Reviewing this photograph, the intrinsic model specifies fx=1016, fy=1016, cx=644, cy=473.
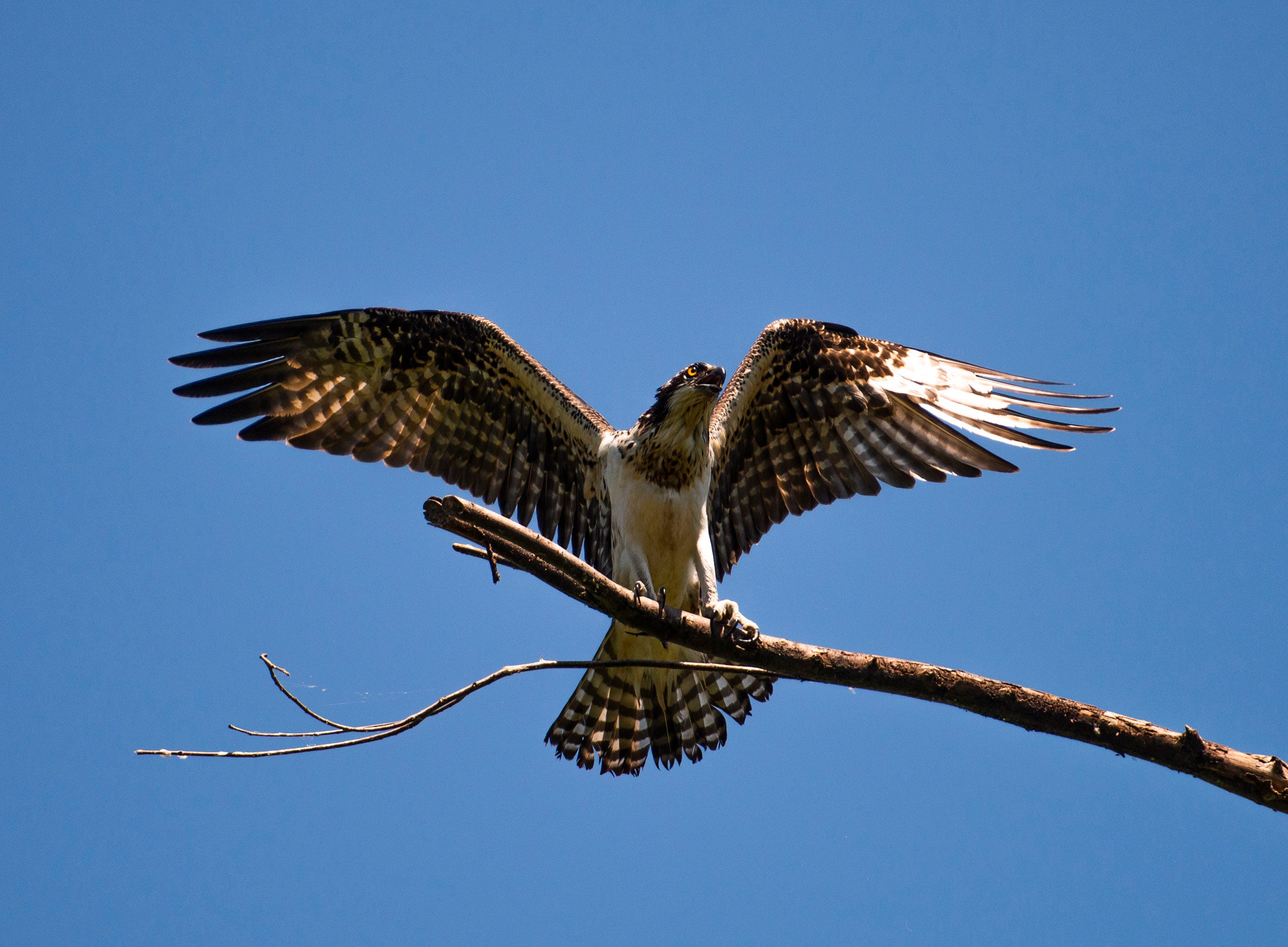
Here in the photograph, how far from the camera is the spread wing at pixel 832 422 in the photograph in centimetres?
772

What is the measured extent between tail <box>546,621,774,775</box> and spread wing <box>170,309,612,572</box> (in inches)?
36.6

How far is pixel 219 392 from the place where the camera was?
23.6ft

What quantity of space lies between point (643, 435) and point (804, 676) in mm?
2507

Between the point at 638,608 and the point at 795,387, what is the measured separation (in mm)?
3434

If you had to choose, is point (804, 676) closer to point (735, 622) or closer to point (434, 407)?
point (735, 622)

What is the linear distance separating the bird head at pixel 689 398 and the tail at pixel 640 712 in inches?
61.1

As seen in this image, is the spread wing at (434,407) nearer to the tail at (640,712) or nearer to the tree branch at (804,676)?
the tail at (640,712)

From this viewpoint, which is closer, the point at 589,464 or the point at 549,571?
the point at 549,571

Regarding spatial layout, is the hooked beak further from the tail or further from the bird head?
the tail

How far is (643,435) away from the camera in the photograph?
291 inches

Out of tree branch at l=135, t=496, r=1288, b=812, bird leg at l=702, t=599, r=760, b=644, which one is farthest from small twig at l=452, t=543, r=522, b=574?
bird leg at l=702, t=599, r=760, b=644

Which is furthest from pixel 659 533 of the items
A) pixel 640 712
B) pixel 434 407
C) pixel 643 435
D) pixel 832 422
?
pixel 434 407

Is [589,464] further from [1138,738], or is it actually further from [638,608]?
[1138,738]

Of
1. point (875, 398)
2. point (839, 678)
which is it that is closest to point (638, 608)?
point (839, 678)
